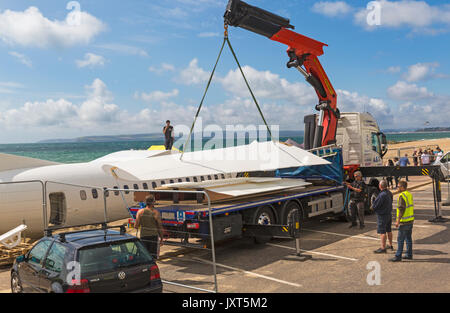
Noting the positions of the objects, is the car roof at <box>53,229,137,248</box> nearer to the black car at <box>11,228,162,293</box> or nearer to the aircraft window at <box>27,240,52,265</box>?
the black car at <box>11,228,162,293</box>

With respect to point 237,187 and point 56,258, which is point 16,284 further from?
point 237,187

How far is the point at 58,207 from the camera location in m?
14.6

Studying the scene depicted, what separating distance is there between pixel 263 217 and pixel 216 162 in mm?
2217

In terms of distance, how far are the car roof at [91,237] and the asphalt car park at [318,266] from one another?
1.92 meters

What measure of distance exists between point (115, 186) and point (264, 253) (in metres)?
6.77

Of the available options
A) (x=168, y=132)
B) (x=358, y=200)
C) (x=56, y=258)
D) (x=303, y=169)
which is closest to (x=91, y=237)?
(x=56, y=258)

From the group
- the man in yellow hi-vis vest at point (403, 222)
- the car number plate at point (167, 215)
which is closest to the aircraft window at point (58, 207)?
the car number plate at point (167, 215)

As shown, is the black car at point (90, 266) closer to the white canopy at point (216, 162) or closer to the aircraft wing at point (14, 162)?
the white canopy at point (216, 162)

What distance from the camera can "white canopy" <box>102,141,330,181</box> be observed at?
12125mm

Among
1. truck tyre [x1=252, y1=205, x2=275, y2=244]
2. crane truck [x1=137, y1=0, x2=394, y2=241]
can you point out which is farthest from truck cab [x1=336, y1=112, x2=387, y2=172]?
truck tyre [x1=252, y1=205, x2=275, y2=244]

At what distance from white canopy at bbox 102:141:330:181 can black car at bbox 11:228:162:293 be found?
3984 mm

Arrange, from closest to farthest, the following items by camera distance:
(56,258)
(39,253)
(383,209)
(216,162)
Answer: (56,258) < (39,253) < (383,209) < (216,162)

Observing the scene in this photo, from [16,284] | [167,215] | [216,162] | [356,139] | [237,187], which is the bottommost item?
[16,284]

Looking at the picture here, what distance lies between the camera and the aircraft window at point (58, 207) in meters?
14.4
